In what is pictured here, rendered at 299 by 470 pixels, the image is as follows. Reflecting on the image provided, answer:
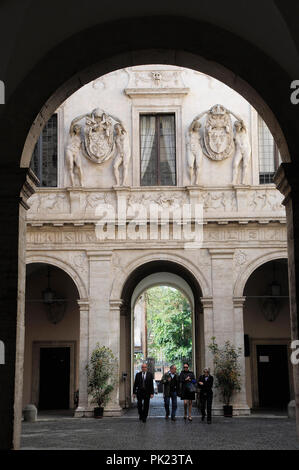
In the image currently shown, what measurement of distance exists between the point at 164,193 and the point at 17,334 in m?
12.7

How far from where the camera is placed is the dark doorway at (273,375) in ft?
76.1

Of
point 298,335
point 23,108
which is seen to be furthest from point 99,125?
point 298,335

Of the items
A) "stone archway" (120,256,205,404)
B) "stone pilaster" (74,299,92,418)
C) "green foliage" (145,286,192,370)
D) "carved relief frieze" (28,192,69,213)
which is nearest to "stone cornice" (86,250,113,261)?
"stone archway" (120,256,205,404)

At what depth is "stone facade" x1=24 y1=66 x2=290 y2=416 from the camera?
20.7m

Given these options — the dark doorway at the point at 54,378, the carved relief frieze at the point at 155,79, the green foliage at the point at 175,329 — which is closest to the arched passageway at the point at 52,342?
the dark doorway at the point at 54,378

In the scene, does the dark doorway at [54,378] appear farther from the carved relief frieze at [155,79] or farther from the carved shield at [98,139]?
the carved relief frieze at [155,79]

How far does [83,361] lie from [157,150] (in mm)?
6839

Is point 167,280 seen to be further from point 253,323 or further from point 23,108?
point 23,108

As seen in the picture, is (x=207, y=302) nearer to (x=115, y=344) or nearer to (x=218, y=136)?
(x=115, y=344)

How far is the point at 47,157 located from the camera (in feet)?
71.4

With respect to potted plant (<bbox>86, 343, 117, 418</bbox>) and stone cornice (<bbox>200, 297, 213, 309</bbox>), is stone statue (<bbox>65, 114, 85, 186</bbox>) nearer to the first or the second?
stone cornice (<bbox>200, 297, 213, 309</bbox>)

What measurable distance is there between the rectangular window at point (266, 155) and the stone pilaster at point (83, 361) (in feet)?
21.8

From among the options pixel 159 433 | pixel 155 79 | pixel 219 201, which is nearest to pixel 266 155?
pixel 219 201

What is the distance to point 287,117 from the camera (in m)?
9.17
